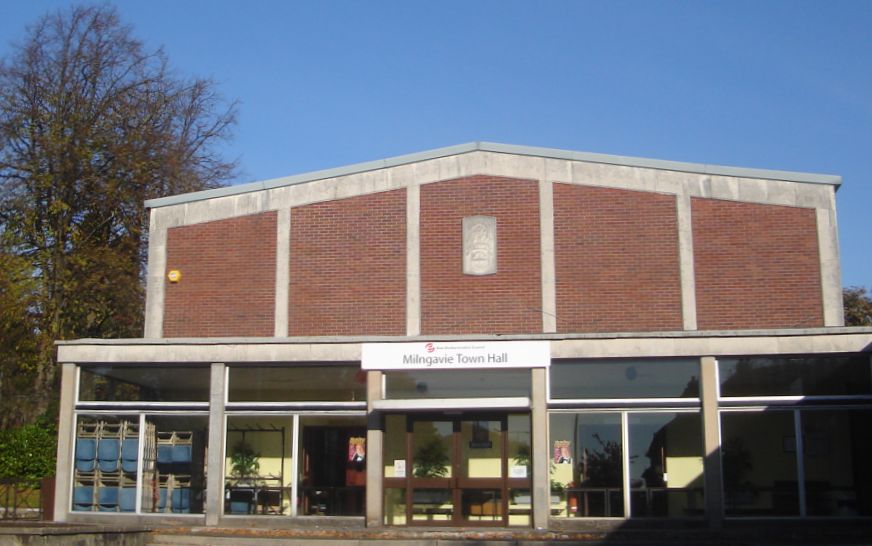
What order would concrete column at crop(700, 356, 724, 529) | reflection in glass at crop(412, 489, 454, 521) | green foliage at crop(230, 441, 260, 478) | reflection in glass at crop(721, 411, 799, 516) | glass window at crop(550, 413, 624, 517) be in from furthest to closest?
green foliage at crop(230, 441, 260, 478)
reflection in glass at crop(412, 489, 454, 521)
glass window at crop(550, 413, 624, 517)
reflection in glass at crop(721, 411, 799, 516)
concrete column at crop(700, 356, 724, 529)

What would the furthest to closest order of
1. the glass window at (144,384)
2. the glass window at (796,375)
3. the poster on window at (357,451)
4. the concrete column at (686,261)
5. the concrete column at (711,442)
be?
1. the glass window at (144,384)
2. the poster on window at (357,451)
3. the concrete column at (686,261)
4. the glass window at (796,375)
5. the concrete column at (711,442)

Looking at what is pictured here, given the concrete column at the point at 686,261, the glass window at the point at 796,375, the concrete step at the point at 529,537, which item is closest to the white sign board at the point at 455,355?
the concrete column at the point at 686,261

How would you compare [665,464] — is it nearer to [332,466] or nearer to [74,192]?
[332,466]

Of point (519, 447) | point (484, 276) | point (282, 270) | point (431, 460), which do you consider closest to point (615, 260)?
point (484, 276)

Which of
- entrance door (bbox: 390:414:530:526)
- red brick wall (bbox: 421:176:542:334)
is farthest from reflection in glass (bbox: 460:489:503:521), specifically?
red brick wall (bbox: 421:176:542:334)

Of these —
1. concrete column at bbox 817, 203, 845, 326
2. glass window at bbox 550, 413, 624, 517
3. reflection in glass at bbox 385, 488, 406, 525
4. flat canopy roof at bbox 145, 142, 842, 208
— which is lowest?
reflection in glass at bbox 385, 488, 406, 525

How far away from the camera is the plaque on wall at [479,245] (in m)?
20.8

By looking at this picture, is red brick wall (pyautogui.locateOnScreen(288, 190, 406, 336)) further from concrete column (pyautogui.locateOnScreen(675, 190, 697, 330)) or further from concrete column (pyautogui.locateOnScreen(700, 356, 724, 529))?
concrete column (pyautogui.locateOnScreen(700, 356, 724, 529))

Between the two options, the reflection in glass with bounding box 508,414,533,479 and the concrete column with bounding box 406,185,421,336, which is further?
the concrete column with bounding box 406,185,421,336

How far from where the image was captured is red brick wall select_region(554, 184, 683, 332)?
2030 cm

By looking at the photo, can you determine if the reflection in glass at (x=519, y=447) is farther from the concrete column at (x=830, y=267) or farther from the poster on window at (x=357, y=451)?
the concrete column at (x=830, y=267)

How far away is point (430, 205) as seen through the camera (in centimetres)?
2119

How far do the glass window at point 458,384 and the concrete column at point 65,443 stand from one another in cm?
670

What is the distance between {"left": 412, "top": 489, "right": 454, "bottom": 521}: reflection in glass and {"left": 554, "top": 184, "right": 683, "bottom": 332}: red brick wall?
4.08 m
